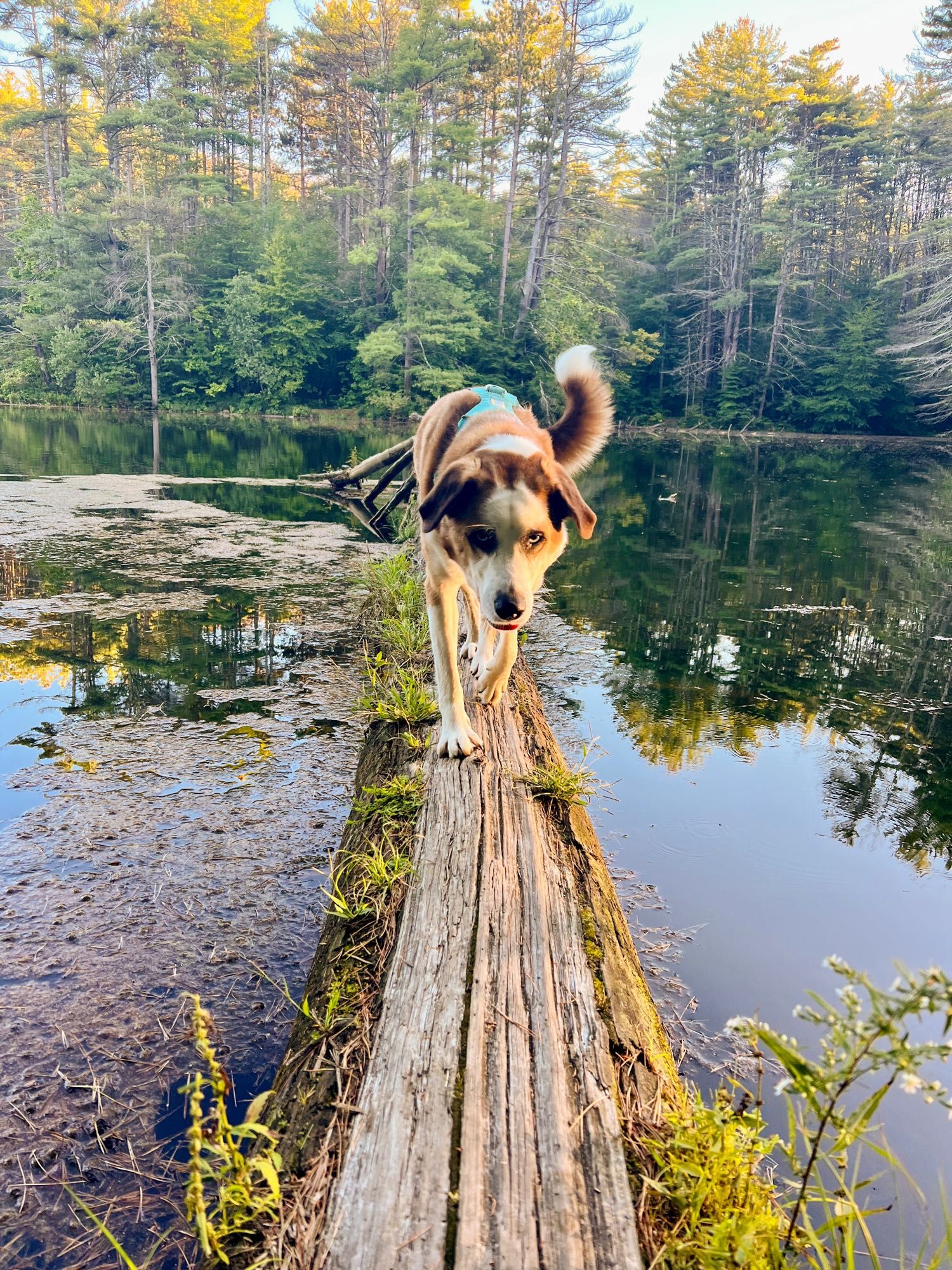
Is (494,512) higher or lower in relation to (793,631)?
higher

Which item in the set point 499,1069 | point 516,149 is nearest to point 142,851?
point 499,1069

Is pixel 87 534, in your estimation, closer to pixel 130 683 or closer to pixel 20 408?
pixel 130 683

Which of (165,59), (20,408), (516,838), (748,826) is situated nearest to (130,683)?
(516,838)

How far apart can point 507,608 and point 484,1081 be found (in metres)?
1.72

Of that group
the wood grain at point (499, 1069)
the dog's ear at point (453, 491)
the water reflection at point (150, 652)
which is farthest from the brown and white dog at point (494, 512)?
the water reflection at point (150, 652)

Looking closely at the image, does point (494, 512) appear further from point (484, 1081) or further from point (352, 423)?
point (352, 423)

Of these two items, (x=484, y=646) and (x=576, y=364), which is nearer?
(x=576, y=364)

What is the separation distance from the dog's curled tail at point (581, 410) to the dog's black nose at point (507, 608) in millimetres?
1537

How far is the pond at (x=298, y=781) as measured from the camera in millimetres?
2568

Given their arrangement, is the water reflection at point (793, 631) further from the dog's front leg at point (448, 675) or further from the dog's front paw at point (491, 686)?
the dog's front leg at point (448, 675)

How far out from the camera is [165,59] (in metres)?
38.2

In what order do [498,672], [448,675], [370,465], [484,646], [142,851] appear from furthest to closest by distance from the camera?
[370,465] → [484,646] → [498,672] → [448,675] → [142,851]

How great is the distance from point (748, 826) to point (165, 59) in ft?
158

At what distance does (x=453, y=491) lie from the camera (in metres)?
3.11
